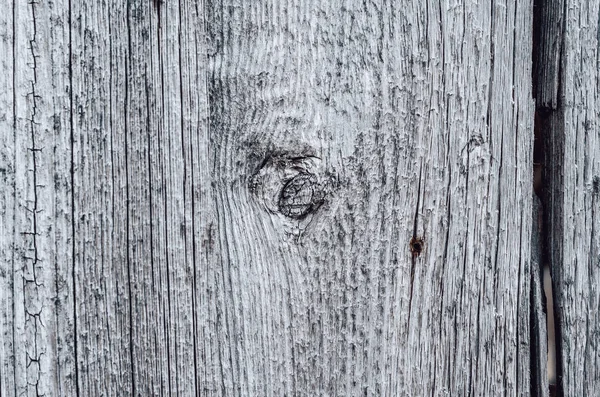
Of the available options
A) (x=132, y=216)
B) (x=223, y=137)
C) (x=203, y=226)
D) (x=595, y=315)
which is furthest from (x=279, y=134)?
(x=595, y=315)

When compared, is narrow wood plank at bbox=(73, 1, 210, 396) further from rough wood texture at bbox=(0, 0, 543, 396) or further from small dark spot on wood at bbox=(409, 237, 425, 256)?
small dark spot on wood at bbox=(409, 237, 425, 256)

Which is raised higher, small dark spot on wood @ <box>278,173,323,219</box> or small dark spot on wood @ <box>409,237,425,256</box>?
small dark spot on wood @ <box>278,173,323,219</box>

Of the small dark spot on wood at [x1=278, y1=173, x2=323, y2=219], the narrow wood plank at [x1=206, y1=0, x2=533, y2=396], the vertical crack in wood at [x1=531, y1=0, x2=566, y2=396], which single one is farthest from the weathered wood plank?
the vertical crack in wood at [x1=531, y1=0, x2=566, y2=396]

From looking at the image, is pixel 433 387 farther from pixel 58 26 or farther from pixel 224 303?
pixel 58 26

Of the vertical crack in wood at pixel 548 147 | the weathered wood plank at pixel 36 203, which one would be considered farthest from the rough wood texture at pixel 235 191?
the vertical crack in wood at pixel 548 147

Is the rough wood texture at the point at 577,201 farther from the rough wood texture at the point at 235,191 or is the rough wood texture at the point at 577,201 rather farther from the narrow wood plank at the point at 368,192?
the rough wood texture at the point at 235,191

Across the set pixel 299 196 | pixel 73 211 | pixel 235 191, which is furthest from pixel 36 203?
pixel 299 196

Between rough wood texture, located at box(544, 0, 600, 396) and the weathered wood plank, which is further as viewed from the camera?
rough wood texture, located at box(544, 0, 600, 396)

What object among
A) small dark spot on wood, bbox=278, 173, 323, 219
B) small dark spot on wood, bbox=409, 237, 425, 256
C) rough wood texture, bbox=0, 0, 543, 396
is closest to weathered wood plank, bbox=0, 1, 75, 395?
rough wood texture, bbox=0, 0, 543, 396
